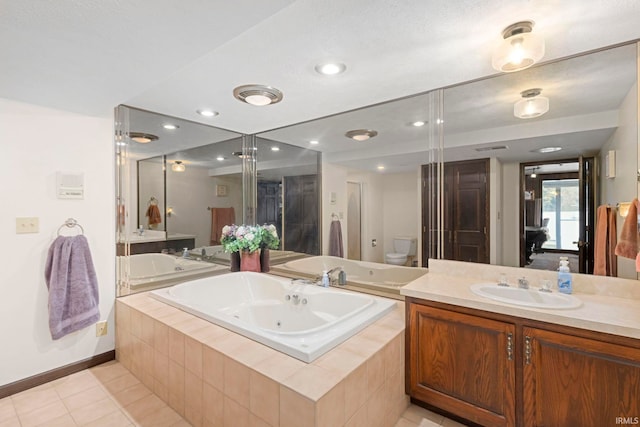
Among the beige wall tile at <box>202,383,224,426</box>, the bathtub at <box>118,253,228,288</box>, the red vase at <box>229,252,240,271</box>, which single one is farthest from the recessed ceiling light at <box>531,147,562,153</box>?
the bathtub at <box>118,253,228,288</box>

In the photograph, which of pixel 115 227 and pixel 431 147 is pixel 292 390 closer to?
pixel 431 147

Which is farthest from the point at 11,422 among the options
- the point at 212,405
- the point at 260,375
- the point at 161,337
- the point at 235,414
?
the point at 260,375

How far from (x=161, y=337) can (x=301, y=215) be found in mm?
1871

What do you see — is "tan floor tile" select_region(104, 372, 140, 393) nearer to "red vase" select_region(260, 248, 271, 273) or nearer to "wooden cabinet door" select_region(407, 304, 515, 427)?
"red vase" select_region(260, 248, 271, 273)

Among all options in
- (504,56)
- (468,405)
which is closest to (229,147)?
(504,56)

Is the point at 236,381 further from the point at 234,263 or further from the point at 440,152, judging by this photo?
the point at 440,152

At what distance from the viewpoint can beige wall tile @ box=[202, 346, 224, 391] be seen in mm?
1578

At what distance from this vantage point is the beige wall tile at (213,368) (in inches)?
62.1

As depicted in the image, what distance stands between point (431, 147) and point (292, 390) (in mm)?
2005

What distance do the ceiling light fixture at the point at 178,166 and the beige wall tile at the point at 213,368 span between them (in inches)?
81.5

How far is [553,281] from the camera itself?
76.5 inches

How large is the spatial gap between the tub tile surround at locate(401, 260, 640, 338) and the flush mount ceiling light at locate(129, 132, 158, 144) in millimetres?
2609

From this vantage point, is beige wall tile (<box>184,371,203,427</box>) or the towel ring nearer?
beige wall tile (<box>184,371,203,427</box>)

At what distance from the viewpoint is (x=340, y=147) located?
3.18m
